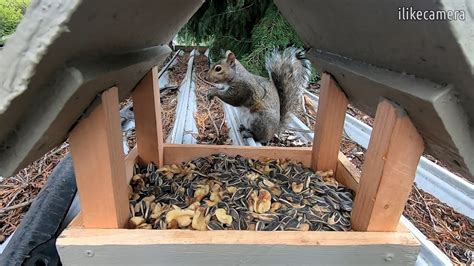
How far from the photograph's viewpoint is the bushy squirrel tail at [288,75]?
5.68 ft

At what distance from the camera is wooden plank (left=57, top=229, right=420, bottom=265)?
1.78ft

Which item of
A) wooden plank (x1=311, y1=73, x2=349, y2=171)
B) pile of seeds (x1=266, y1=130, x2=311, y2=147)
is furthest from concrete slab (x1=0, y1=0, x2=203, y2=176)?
pile of seeds (x1=266, y1=130, x2=311, y2=147)

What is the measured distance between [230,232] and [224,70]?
1.18 meters

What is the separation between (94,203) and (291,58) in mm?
1382

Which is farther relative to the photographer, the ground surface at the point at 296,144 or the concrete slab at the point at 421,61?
the ground surface at the point at 296,144

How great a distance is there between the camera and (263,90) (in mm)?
1718

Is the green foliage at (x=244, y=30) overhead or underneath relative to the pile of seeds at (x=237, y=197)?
overhead

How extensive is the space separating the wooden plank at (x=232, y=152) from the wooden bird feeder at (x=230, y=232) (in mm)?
365

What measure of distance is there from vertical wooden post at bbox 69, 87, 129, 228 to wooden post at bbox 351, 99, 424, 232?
1.39 ft

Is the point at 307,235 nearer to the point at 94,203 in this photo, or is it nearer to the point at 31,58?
the point at 94,203

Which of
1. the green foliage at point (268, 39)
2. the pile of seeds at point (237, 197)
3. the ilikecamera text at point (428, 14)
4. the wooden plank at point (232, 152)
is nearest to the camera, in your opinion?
the ilikecamera text at point (428, 14)

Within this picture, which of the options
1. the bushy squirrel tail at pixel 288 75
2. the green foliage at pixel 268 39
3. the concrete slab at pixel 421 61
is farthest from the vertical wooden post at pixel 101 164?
the green foliage at pixel 268 39

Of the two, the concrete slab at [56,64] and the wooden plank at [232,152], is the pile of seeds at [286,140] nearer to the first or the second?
the wooden plank at [232,152]

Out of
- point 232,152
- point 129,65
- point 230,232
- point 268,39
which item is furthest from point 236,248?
point 268,39
